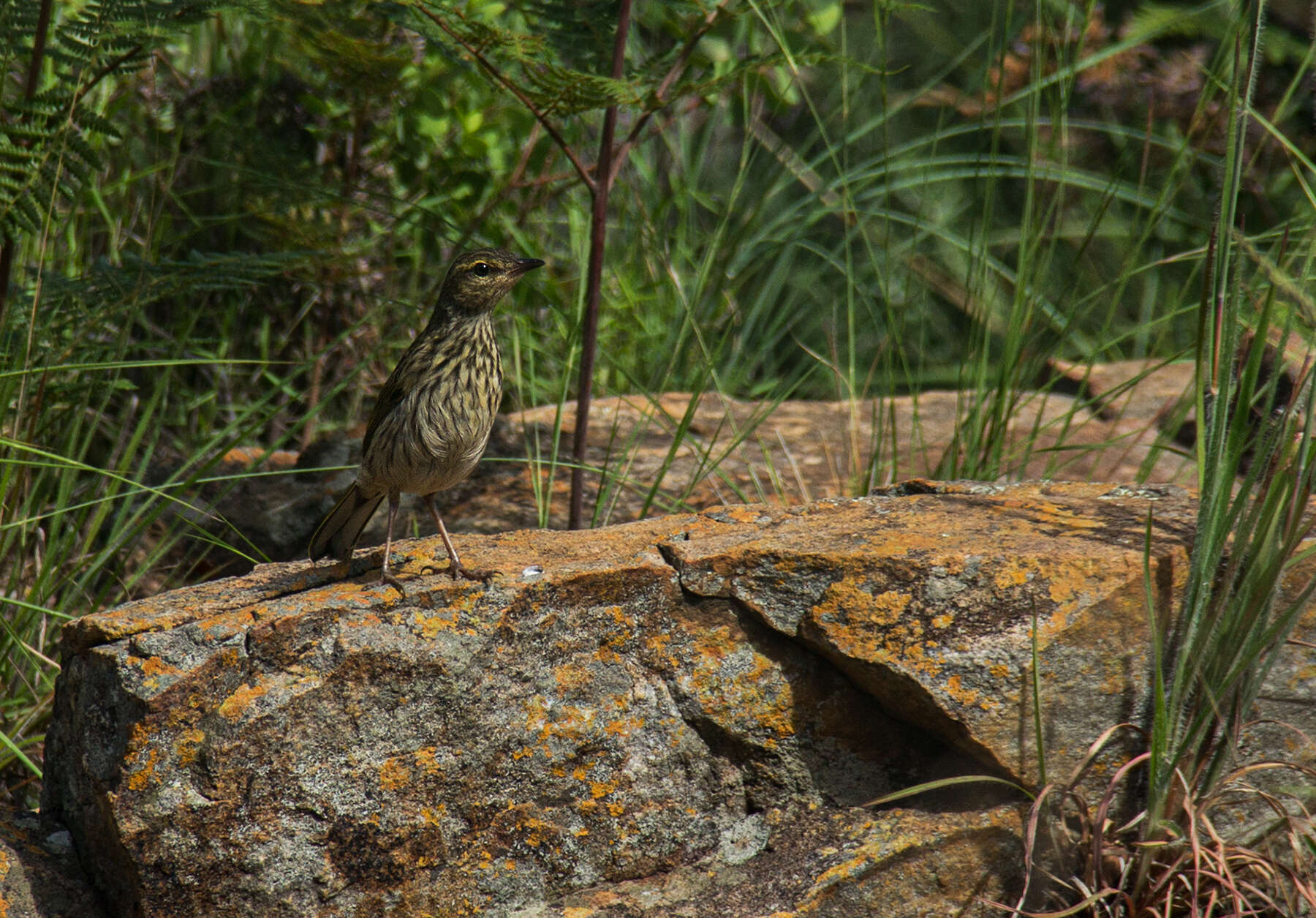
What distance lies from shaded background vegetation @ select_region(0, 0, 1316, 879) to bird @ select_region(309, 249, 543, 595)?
19.6 inches

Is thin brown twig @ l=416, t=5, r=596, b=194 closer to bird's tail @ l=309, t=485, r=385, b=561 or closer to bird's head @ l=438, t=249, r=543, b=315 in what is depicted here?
bird's head @ l=438, t=249, r=543, b=315

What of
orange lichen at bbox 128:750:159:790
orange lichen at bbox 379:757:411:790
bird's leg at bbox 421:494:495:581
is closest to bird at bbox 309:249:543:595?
bird's leg at bbox 421:494:495:581

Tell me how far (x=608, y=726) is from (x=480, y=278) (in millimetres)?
1672

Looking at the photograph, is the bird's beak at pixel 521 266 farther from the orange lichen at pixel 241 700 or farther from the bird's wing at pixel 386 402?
the orange lichen at pixel 241 700

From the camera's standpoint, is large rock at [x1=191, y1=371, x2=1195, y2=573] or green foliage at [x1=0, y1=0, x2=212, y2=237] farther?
large rock at [x1=191, y1=371, x2=1195, y2=573]

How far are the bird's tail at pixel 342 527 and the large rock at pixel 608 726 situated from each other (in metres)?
0.50

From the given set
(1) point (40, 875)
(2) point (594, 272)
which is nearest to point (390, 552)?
(1) point (40, 875)

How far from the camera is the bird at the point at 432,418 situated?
3.73 metres

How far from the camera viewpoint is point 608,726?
121 inches

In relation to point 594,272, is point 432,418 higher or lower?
lower

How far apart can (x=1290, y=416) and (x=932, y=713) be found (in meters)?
1.06

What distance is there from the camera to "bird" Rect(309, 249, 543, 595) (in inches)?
147

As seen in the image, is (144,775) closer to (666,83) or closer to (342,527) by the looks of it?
(342,527)

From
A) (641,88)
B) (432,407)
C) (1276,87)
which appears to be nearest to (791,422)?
(641,88)
